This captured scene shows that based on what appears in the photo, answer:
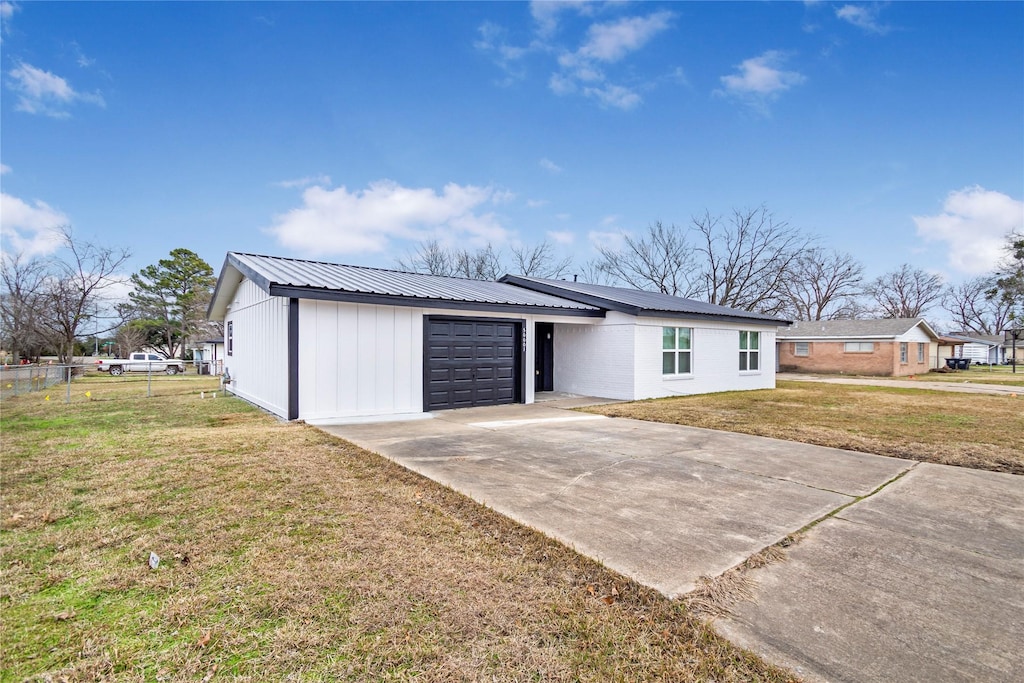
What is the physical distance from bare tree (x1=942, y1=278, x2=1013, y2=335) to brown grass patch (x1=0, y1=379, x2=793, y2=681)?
6914 cm

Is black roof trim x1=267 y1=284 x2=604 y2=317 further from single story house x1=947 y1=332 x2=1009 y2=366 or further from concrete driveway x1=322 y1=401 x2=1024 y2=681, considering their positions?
single story house x1=947 y1=332 x2=1009 y2=366

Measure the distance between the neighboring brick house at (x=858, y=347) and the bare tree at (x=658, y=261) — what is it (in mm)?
7775

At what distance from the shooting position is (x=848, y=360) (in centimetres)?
2772

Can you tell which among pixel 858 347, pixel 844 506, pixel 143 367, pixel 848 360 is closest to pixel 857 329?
pixel 858 347

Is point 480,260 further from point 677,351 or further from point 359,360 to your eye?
point 359,360

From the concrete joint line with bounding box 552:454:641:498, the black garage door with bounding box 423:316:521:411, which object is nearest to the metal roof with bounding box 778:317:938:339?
the black garage door with bounding box 423:316:521:411

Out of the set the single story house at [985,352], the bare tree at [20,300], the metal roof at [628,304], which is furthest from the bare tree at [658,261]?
the bare tree at [20,300]

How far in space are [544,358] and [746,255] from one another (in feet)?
84.3

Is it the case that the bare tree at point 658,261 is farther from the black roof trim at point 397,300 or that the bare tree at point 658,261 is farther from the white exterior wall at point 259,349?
the white exterior wall at point 259,349

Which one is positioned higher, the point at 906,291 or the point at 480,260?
the point at 480,260

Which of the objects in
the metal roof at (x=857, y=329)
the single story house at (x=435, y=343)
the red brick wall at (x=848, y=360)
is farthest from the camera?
the metal roof at (x=857, y=329)

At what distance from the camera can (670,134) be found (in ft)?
62.6

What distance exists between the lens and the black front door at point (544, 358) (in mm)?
14906

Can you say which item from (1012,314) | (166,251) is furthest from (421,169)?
(1012,314)
